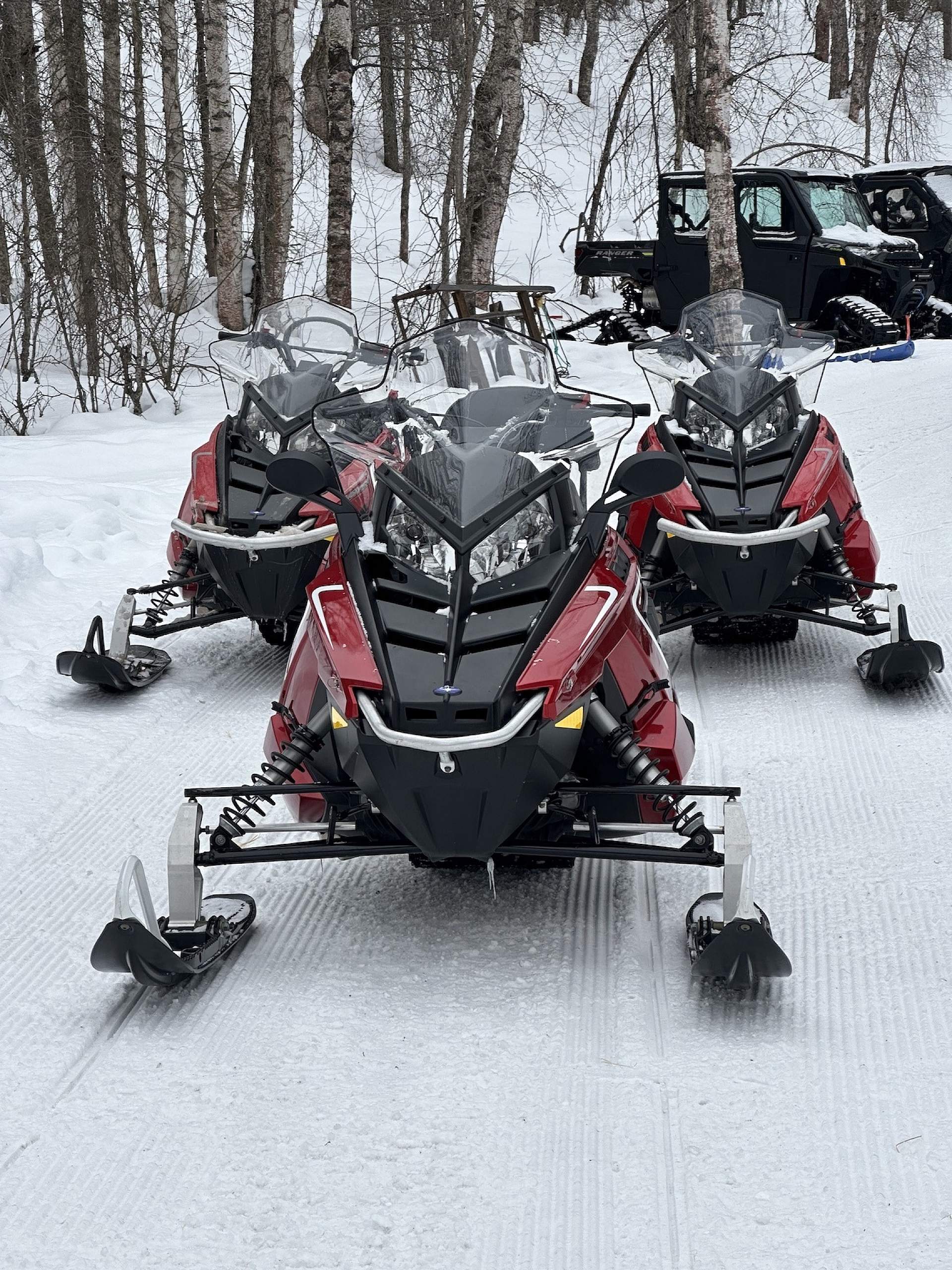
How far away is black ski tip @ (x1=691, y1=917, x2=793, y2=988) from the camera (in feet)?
10.0

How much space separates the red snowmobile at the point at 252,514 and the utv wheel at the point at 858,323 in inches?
346

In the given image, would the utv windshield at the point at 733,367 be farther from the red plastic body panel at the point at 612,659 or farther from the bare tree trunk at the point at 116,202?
the bare tree trunk at the point at 116,202

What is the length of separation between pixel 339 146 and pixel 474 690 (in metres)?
10.2

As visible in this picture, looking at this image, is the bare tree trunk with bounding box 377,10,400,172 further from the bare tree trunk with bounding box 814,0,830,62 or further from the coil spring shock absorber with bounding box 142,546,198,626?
the coil spring shock absorber with bounding box 142,546,198,626

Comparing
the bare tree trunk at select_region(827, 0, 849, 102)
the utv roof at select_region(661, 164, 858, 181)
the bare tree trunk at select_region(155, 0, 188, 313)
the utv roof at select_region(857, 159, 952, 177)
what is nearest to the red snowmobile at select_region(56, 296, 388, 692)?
the utv roof at select_region(661, 164, 858, 181)

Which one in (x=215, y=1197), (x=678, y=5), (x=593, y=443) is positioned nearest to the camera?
Result: (x=215, y=1197)

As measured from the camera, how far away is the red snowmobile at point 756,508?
533 centimetres

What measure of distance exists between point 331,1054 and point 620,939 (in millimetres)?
888

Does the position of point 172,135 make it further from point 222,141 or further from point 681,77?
point 681,77

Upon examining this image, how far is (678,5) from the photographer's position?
56.3 ft

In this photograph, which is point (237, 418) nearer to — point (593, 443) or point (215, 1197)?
point (593, 443)

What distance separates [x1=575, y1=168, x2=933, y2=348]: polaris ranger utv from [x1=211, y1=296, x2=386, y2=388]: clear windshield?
8.90 meters

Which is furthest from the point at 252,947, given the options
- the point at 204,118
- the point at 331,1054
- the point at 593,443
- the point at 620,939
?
the point at 204,118

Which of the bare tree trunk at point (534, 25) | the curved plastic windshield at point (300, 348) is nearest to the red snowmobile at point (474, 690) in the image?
the curved plastic windshield at point (300, 348)
